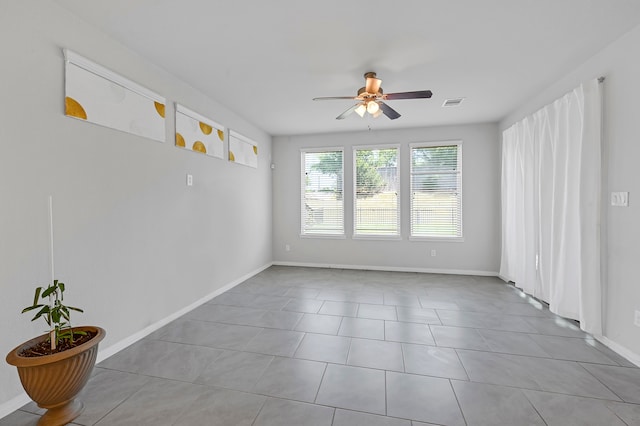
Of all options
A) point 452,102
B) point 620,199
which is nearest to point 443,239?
point 452,102

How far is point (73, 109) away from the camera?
2104 millimetres

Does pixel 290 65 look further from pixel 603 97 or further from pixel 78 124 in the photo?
pixel 603 97

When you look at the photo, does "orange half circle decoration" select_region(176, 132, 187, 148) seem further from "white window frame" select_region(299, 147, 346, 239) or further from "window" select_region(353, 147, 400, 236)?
"window" select_region(353, 147, 400, 236)

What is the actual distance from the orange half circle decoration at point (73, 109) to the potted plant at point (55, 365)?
1.30m

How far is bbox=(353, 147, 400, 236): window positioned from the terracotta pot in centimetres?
449

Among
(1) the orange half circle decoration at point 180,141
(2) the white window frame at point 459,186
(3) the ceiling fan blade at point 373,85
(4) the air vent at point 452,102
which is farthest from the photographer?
(2) the white window frame at point 459,186

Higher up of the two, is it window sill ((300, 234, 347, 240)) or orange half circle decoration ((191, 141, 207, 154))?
orange half circle decoration ((191, 141, 207, 154))

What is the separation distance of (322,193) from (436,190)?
2215mm

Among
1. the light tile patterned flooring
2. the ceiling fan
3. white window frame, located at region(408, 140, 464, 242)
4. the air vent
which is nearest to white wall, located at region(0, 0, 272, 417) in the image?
the light tile patterned flooring

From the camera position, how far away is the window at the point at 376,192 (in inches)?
213

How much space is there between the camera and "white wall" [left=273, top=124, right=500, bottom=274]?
16.3 ft

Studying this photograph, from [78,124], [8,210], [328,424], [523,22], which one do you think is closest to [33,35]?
[78,124]

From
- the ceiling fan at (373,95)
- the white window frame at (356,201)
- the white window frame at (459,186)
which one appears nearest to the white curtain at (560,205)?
the white window frame at (459,186)

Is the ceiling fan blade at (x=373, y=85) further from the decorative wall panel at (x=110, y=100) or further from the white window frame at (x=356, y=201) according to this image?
the white window frame at (x=356, y=201)
